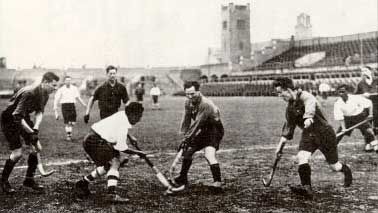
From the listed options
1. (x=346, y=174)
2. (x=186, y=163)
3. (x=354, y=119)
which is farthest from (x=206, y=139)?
(x=354, y=119)

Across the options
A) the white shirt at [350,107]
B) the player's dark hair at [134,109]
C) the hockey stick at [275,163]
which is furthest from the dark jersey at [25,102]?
the white shirt at [350,107]

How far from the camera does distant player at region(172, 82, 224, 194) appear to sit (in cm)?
757

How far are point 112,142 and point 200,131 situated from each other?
158 centimetres

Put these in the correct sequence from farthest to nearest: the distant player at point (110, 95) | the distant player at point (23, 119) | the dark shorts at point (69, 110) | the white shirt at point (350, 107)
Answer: the dark shorts at point (69, 110) → the white shirt at point (350, 107) → the distant player at point (110, 95) → the distant player at point (23, 119)

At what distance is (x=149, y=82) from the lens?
229 ft

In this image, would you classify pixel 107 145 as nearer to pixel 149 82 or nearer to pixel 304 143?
pixel 304 143

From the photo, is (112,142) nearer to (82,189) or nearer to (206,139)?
(82,189)

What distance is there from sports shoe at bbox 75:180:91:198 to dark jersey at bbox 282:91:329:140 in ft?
9.94

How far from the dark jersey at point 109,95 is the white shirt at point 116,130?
3.68 metres

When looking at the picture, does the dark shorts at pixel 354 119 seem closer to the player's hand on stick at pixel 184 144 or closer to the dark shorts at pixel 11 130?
the player's hand on stick at pixel 184 144

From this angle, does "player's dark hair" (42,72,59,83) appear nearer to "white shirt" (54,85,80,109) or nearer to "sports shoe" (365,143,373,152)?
"sports shoe" (365,143,373,152)

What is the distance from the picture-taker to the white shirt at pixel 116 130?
21.8ft

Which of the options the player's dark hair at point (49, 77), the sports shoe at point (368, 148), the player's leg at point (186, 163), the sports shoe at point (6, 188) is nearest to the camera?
the sports shoe at point (6, 188)

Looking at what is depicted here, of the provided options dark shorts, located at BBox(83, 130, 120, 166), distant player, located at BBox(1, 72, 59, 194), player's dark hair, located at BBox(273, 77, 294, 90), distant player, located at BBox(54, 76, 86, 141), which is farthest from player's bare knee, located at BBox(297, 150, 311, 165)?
distant player, located at BBox(54, 76, 86, 141)
